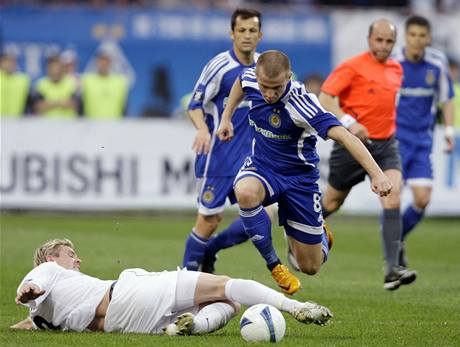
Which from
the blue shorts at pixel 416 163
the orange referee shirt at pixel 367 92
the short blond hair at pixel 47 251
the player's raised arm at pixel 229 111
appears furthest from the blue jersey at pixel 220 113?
the short blond hair at pixel 47 251

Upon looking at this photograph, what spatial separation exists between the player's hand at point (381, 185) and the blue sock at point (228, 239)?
323cm

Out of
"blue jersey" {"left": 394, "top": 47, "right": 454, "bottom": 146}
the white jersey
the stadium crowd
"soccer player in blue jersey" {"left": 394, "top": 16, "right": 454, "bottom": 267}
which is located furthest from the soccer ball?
the stadium crowd

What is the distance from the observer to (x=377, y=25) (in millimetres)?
11484

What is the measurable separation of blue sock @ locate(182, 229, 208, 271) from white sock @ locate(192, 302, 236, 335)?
3.29m

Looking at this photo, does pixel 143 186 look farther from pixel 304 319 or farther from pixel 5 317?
pixel 304 319

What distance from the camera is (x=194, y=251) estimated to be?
1106 cm

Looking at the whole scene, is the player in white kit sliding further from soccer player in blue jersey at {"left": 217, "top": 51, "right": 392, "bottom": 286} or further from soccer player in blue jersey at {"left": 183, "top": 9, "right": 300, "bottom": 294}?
soccer player in blue jersey at {"left": 183, "top": 9, "right": 300, "bottom": 294}

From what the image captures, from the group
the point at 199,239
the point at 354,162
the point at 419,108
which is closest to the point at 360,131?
the point at 354,162

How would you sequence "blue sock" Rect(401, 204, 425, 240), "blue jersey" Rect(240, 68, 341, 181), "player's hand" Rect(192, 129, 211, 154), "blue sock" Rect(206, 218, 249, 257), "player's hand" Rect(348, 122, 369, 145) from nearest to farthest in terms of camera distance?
1. "blue jersey" Rect(240, 68, 341, 181)
2. "player's hand" Rect(192, 129, 211, 154)
3. "player's hand" Rect(348, 122, 369, 145)
4. "blue sock" Rect(206, 218, 249, 257)
5. "blue sock" Rect(401, 204, 425, 240)

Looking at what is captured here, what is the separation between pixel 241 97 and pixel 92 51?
12427mm

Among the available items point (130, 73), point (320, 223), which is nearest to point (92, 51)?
point (130, 73)

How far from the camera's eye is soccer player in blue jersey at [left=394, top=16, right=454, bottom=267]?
13.1 meters

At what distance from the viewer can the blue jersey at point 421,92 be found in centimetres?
1343

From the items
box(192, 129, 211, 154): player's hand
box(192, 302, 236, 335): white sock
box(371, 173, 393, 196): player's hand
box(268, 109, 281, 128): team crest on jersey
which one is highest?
box(268, 109, 281, 128): team crest on jersey
